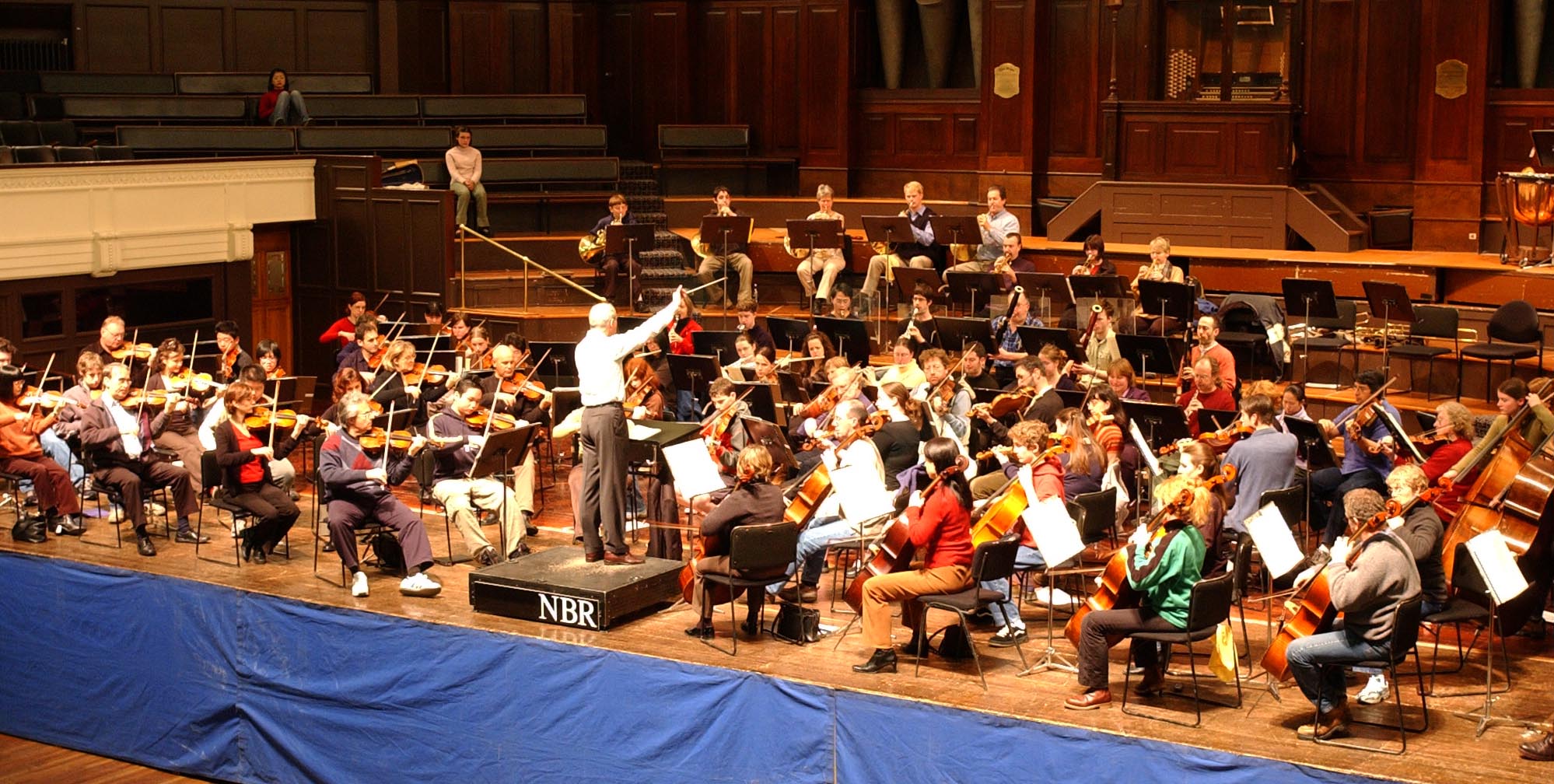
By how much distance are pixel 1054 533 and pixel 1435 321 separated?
18.7 ft

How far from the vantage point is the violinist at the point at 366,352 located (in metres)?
13.0

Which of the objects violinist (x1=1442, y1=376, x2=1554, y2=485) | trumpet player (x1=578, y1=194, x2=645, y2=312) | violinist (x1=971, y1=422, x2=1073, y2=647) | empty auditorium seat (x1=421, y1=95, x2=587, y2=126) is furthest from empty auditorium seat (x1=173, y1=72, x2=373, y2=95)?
violinist (x1=1442, y1=376, x2=1554, y2=485)

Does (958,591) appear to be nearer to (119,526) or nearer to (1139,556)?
(1139,556)

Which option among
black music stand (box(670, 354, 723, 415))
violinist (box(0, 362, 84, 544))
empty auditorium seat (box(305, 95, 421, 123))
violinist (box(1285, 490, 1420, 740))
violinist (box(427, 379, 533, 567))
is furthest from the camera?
empty auditorium seat (box(305, 95, 421, 123))

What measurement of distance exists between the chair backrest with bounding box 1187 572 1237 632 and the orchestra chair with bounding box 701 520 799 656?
198 centimetres

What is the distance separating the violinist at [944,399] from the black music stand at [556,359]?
2.82m

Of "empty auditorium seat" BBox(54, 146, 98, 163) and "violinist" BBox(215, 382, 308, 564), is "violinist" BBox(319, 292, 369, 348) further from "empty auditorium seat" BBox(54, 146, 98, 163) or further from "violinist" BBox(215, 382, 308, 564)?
"violinist" BBox(215, 382, 308, 564)

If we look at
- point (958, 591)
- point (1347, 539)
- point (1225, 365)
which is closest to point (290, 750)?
point (958, 591)

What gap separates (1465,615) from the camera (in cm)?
751

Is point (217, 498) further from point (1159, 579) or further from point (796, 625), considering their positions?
point (1159, 579)

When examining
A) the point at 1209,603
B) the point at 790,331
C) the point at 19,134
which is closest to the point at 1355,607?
the point at 1209,603

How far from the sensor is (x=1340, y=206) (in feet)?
52.1

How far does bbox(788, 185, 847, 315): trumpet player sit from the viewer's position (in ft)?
48.7

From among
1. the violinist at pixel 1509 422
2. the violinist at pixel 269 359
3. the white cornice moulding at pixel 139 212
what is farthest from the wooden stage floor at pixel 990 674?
the white cornice moulding at pixel 139 212
